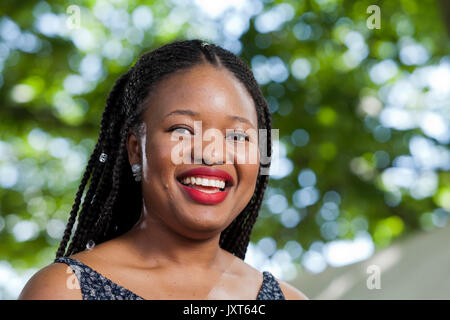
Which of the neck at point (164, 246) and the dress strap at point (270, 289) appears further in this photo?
the dress strap at point (270, 289)

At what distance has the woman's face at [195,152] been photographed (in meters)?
1.58

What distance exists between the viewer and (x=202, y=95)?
1606 mm

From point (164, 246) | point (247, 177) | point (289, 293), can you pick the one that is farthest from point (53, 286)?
point (289, 293)

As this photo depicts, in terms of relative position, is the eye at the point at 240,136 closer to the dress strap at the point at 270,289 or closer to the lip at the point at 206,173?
the lip at the point at 206,173

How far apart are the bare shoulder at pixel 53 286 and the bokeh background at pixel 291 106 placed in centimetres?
346

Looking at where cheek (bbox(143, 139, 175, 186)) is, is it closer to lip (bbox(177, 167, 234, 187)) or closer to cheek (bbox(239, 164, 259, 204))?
lip (bbox(177, 167, 234, 187))

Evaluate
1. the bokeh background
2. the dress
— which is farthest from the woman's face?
the bokeh background

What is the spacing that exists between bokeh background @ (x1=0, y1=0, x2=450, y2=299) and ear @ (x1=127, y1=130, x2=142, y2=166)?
3.11 meters

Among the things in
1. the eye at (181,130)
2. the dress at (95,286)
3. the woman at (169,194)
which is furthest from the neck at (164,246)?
the eye at (181,130)

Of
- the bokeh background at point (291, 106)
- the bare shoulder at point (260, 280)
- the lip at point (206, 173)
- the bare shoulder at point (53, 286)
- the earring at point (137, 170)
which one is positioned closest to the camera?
the bare shoulder at point (53, 286)

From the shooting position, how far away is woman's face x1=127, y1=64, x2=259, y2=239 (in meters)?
1.58
